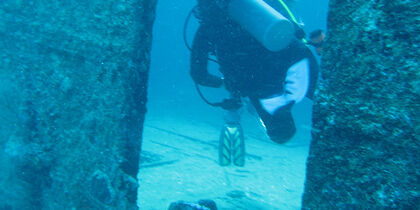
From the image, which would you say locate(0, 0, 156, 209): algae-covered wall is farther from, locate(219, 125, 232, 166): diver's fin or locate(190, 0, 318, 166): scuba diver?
locate(219, 125, 232, 166): diver's fin

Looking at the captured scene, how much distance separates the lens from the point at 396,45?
818 millimetres

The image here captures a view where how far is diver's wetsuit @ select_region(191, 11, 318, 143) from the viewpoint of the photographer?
292 centimetres

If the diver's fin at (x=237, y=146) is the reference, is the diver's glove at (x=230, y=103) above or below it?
above

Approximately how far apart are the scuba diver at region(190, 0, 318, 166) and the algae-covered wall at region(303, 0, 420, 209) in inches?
74.6

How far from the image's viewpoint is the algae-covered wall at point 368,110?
0.81 metres

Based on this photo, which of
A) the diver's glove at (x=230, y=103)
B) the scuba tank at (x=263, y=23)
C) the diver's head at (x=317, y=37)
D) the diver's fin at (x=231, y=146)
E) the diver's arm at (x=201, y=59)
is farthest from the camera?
the diver's fin at (x=231, y=146)

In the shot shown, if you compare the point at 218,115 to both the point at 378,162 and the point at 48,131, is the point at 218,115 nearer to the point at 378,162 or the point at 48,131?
the point at 48,131

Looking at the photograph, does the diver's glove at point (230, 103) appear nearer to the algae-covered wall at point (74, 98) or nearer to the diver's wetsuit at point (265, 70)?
the diver's wetsuit at point (265, 70)

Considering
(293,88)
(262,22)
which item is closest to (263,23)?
(262,22)

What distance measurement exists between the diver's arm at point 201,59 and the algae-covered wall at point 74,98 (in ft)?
5.22

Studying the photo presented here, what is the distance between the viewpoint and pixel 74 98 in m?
1.76

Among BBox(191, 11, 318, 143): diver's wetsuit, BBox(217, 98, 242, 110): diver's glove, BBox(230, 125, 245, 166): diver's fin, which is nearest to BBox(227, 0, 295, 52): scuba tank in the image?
BBox(191, 11, 318, 143): diver's wetsuit

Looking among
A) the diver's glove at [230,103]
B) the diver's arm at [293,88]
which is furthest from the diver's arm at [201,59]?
the diver's arm at [293,88]

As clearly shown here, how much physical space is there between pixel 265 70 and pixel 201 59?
2.57ft
